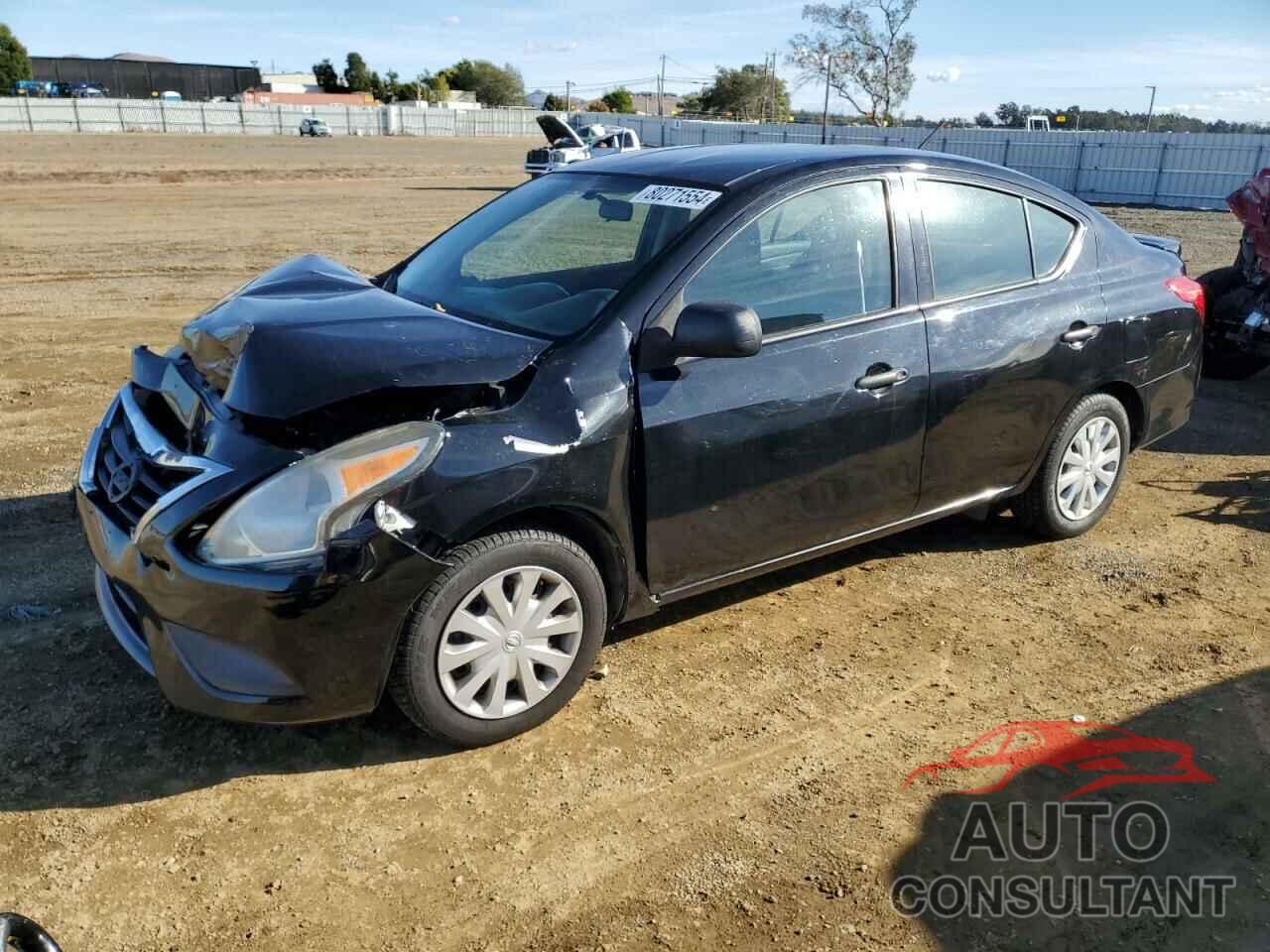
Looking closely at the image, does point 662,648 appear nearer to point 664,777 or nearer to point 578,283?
point 664,777

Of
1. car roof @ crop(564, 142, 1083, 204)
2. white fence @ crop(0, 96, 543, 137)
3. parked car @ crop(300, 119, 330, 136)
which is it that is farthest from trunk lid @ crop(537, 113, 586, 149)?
parked car @ crop(300, 119, 330, 136)

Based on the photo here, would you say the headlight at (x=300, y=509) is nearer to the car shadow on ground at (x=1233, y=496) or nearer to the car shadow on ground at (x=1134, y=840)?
the car shadow on ground at (x=1134, y=840)

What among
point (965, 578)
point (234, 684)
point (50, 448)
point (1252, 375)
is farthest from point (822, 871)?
point (1252, 375)

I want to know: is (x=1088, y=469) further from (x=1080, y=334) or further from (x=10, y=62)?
(x=10, y=62)

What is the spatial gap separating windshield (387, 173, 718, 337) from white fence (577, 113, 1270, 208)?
1989 cm

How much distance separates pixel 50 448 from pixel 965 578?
5.03 m

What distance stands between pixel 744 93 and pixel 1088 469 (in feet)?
283

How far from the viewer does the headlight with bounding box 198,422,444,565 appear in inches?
110

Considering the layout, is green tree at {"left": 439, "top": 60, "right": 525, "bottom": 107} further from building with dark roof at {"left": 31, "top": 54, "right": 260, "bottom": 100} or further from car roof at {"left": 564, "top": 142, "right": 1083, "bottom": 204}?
car roof at {"left": 564, "top": 142, "right": 1083, "bottom": 204}

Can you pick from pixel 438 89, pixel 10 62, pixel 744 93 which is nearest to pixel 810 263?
pixel 744 93

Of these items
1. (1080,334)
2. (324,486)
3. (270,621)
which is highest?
(1080,334)

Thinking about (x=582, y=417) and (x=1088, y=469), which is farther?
(x=1088, y=469)

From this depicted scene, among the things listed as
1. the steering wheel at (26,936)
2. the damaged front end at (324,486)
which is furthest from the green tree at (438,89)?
the steering wheel at (26,936)

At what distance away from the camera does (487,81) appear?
115 m
